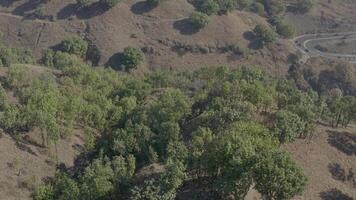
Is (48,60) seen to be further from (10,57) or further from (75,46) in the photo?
(75,46)

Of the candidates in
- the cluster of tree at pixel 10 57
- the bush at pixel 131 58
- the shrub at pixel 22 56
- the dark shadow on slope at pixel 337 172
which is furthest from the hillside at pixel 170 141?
the bush at pixel 131 58

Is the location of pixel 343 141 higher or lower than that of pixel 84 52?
higher

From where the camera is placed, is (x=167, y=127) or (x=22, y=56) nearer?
(x=167, y=127)

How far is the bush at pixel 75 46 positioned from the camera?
192663mm

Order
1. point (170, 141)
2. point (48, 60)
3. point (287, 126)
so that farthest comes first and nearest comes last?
point (48, 60) → point (170, 141) → point (287, 126)

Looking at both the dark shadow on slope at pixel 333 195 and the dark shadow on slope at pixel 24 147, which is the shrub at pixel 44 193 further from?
the dark shadow on slope at pixel 333 195

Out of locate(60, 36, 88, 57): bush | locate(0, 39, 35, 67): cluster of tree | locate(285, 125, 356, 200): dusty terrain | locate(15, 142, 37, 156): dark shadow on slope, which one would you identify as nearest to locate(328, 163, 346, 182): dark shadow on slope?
locate(285, 125, 356, 200): dusty terrain

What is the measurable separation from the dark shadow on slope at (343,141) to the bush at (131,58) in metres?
106

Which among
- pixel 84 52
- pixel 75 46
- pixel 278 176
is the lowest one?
pixel 84 52

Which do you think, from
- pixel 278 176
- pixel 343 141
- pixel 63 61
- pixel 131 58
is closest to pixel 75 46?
pixel 131 58

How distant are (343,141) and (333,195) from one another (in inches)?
771

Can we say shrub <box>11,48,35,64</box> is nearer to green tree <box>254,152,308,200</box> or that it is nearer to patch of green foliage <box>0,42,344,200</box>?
patch of green foliage <box>0,42,344,200</box>

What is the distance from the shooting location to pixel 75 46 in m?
193

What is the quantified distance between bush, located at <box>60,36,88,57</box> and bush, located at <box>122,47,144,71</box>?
1787 centimetres
